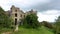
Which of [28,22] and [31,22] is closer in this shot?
[31,22]

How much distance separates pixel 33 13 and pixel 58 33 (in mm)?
17749

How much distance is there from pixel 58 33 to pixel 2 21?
24659 mm

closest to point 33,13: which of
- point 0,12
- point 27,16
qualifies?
point 27,16

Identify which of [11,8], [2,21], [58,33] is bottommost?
[58,33]

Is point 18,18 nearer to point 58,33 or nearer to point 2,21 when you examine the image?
point 2,21

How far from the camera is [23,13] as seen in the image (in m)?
95.6

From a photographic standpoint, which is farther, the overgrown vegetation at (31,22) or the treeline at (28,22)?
the overgrown vegetation at (31,22)

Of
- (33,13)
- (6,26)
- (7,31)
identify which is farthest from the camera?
(33,13)

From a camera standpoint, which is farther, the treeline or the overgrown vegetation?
the overgrown vegetation

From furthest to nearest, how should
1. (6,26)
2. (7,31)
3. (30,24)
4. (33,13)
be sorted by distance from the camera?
(33,13), (30,24), (6,26), (7,31)

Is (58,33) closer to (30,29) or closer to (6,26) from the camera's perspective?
(30,29)

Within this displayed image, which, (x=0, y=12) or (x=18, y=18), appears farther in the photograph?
(x=18, y=18)

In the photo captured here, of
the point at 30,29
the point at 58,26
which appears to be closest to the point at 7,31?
the point at 30,29

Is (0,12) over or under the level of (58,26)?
over
